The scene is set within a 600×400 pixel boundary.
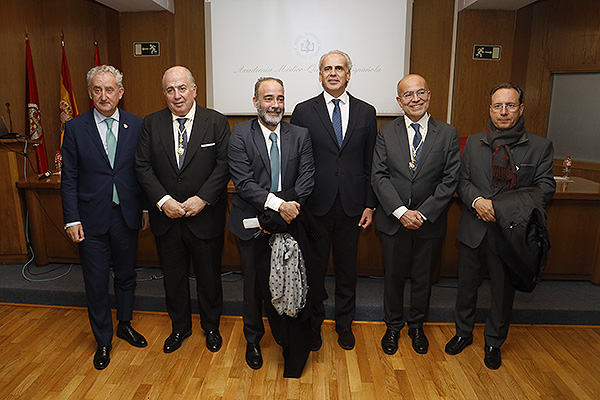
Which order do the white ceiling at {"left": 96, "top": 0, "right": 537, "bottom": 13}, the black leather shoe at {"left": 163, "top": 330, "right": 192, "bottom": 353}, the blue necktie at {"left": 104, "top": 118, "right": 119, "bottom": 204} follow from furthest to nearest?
the white ceiling at {"left": 96, "top": 0, "right": 537, "bottom": 13} → the black leather shoe at {"left": 163, "top": 330, "right": 192, "bottom": 353} → the blue necktie at {"left": 104, "top": 118, "right": 119, "bottom": 204}

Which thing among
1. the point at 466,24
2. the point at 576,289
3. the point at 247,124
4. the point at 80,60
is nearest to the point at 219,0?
the point at 80,60

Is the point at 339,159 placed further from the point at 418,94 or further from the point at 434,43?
the point at 434,43

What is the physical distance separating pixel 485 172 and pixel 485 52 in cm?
295

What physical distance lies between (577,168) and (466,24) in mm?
2200

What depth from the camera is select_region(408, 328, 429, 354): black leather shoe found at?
2729mm

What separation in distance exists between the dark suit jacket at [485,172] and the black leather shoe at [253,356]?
1.39 metres

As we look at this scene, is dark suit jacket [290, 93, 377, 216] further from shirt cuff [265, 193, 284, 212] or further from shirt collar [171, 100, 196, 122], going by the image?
shirt collar [171, 100, 196, 122]

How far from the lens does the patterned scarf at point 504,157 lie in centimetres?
243

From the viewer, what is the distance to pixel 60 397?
7.54 ft

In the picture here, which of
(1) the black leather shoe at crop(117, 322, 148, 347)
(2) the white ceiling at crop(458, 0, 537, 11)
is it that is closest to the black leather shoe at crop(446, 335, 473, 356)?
(1) the black leather shoe at crop(117, 322, 148, 347)

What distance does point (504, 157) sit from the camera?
8.07 feet

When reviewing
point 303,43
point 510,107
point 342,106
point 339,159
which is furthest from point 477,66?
point 339,159

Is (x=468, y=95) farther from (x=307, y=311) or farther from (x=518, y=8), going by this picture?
(x=307, y=311)

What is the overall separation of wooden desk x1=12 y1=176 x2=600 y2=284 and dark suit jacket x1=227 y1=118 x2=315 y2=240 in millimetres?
1037
